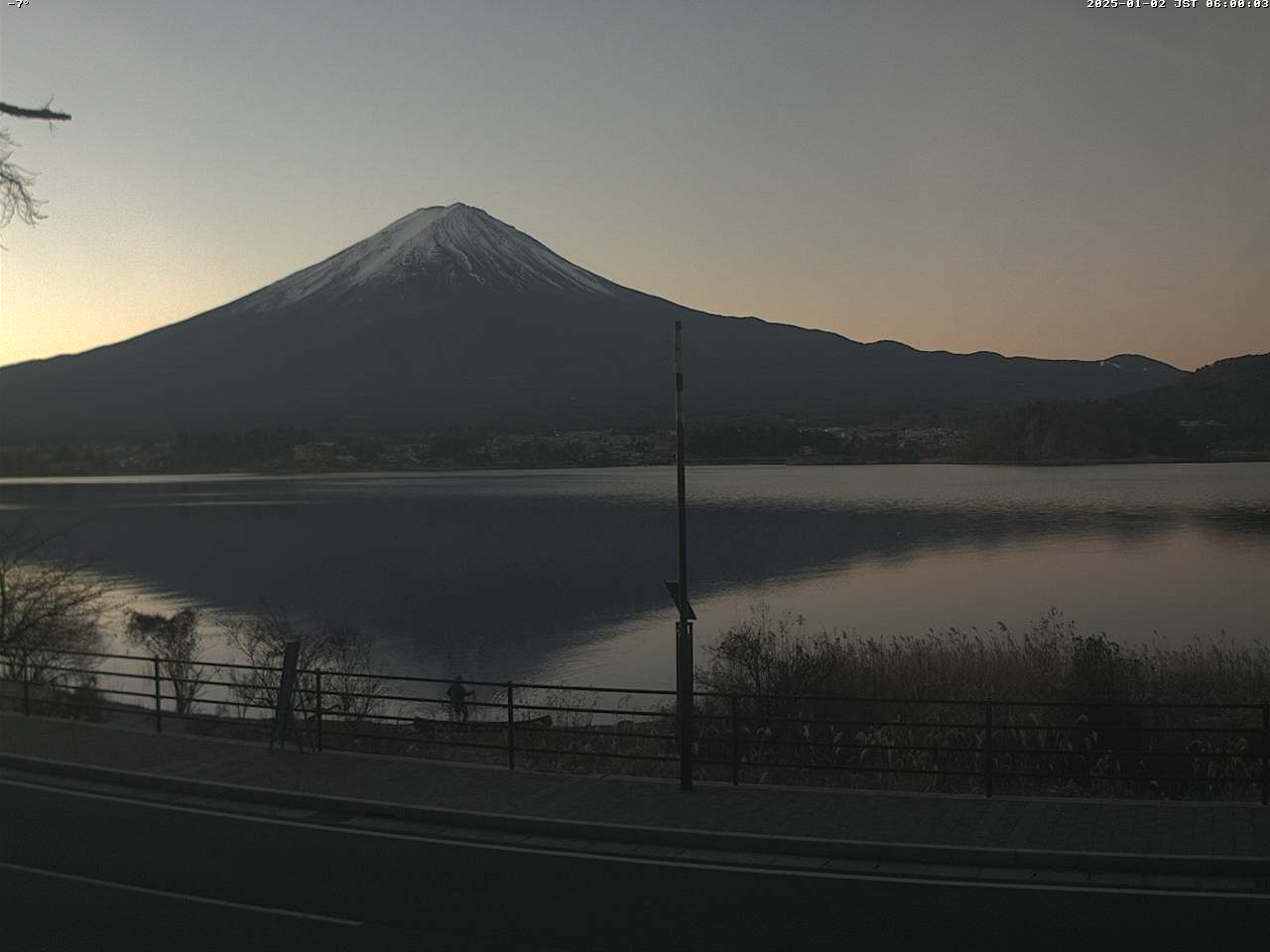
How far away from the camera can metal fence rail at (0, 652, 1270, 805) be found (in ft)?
43.1

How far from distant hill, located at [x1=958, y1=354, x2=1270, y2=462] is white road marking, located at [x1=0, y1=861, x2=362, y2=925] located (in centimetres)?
17583

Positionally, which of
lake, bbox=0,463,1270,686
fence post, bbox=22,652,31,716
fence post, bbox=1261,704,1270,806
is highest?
fence post, bbox=1261,704,1270,806

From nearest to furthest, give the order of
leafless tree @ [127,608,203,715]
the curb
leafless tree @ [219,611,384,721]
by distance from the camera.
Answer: the curb, leafless tree @ [219,611,384,721], leafless tree @ [127,608,203,715]

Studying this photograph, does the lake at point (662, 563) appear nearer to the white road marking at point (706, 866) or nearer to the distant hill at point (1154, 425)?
the white road marking at point (706, 866)

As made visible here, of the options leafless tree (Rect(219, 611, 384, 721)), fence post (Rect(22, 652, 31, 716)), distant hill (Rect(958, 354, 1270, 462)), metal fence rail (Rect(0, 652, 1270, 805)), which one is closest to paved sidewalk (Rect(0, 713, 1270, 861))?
metal fence rail (Rect(0, 652, 1270, 805))

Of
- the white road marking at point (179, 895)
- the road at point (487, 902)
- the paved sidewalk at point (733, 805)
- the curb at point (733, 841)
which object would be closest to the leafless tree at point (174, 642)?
the paved sidewalk at point (733, 805)

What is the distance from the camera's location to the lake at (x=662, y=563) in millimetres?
40062

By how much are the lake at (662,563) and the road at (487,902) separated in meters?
20.4

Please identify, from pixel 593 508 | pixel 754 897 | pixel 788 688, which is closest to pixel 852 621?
pixel 788 688

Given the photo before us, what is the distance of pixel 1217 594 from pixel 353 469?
525 feet

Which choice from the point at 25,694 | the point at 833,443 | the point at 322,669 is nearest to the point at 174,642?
the point at 322,669

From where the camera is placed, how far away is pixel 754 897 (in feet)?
29.0

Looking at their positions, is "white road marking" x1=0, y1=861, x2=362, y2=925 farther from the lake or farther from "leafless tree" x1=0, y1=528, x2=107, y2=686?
the lake

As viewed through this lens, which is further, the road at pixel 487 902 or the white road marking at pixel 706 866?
the white road marking at pixel 706 866
